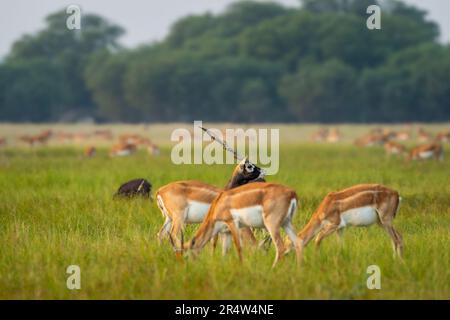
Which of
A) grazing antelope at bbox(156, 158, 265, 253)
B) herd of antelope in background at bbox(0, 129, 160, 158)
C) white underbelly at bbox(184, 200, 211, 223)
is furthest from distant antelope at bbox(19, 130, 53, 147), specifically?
white underbelly at bbox(184, 200, 211, 223)

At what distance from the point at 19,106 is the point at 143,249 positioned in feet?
195

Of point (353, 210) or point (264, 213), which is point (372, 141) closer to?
point (353, 210)

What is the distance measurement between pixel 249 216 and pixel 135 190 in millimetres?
5381

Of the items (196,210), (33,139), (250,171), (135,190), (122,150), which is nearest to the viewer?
(196,210)

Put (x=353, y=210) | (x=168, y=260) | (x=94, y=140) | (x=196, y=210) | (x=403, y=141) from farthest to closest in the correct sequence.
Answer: (x=94, y=140), (x=403, y=141), (x=196, y=210), (x=353, y=210), (x=168, y=260)

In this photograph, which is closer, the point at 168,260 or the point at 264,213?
the point at 168,260

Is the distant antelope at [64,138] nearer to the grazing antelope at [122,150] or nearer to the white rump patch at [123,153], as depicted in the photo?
the grazing antelope at [122,150]

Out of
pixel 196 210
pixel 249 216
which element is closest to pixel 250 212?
pixel 249 216

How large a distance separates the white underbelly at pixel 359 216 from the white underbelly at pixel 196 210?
1.44 meters

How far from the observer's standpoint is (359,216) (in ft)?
33.1

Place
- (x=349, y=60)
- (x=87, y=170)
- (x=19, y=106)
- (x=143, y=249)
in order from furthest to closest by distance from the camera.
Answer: (x=349, y=60), (x=19, y=106), (x=87, y=170), (x=143, y=249)

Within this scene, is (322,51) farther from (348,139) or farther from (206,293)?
(206,293)
